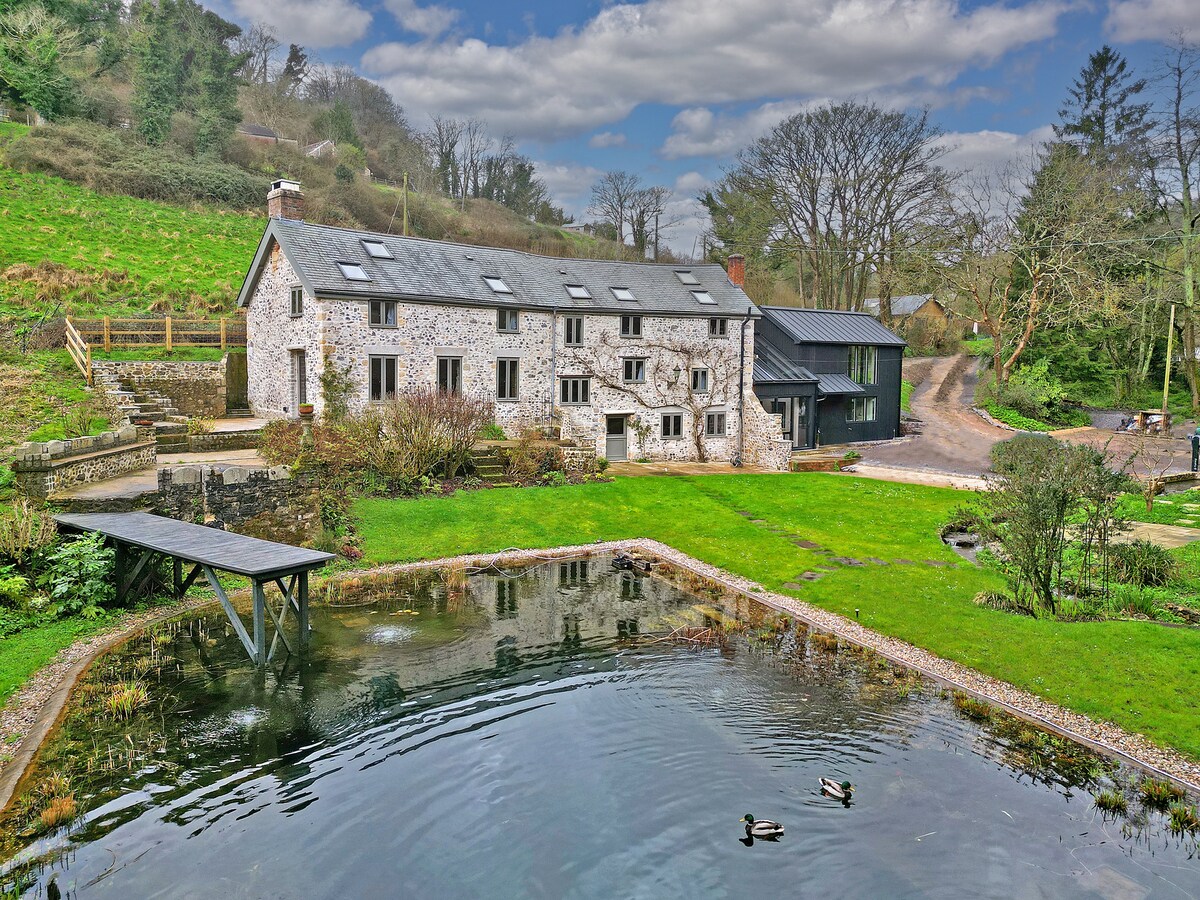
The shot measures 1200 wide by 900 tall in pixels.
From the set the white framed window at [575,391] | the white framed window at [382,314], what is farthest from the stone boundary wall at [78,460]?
the white framed window at [575,391]

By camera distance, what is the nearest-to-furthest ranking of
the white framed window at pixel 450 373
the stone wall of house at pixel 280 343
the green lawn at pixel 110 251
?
1. the stone wall of house at pixel 280 343
2. the white framed window at pixel 450 373
3. the green lawn at pixel 110 251

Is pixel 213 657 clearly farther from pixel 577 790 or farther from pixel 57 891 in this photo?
pixel 577 790

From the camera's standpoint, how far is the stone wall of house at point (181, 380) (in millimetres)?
24422

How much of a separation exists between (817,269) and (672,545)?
35.2 metres

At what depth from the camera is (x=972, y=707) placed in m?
10.2

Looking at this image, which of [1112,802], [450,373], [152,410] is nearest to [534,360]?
[450,373]

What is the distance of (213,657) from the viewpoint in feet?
38.2

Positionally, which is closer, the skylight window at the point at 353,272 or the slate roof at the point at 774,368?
the skylight window at the point at 353,272

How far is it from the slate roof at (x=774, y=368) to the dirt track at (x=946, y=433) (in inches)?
184

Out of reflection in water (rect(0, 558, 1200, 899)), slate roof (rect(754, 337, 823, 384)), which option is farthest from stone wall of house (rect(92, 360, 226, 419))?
slate roof (rect(754, 337, 823, 384))

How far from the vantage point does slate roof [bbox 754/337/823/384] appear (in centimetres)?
3309

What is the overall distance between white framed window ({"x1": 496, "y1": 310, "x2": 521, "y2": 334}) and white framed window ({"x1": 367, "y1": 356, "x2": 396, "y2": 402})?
4530 mm

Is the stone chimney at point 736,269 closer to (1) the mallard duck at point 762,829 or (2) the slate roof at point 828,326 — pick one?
(2) the slate roof at point 828,326

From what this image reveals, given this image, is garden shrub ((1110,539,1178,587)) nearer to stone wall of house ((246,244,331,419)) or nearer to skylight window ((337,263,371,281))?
stone wall of house ((246,244,331,419))
